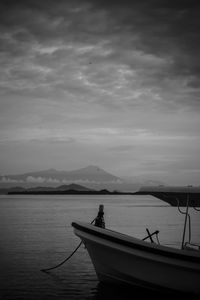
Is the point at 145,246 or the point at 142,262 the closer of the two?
the point at 145,246

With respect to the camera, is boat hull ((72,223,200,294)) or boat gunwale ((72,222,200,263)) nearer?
Answer: boat gunwale ((72,222,200,263))

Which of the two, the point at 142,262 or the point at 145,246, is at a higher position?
the point at 145,246

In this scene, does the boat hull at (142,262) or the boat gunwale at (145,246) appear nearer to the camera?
the boat gunwale at (145,246)

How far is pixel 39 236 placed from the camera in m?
30.5

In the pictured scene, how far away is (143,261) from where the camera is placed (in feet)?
41.4

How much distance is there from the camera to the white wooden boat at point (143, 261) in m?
12.0

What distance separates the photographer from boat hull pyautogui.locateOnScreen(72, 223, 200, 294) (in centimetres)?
1198

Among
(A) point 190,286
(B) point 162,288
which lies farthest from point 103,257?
(A) point 190,286

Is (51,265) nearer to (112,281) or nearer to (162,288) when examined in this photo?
(112,281)

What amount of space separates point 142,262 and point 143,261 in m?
0.07

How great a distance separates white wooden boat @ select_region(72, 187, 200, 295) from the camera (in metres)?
12.0

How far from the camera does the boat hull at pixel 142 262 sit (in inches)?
472

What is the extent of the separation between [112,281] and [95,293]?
744mm

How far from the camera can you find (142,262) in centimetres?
1266
